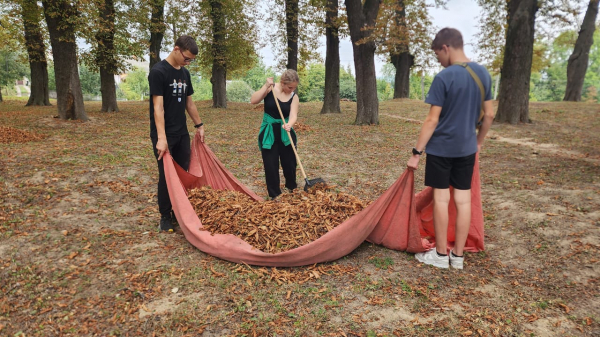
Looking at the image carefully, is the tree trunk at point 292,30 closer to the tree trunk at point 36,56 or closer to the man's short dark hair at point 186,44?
the tree trunk at point 36,56

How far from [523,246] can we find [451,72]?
201 cm

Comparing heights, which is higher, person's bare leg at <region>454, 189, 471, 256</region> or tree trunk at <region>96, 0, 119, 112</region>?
tree trunk at <region>96, 0, 119, 112</region>

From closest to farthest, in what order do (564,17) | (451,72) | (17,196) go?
(451,72) < (17,196) < (564,17)

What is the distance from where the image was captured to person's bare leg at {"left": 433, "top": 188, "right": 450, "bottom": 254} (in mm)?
2799

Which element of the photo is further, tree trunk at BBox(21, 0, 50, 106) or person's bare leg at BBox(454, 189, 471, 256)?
tree trunk at BBox(21, 0, 50, 106)

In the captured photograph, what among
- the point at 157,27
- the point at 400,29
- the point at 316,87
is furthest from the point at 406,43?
the point at 316,87

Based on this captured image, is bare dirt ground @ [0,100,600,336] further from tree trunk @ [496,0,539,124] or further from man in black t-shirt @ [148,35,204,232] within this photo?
tree trunk @ [496,0,539,124]

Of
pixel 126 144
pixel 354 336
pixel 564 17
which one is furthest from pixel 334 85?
pixel 354 336

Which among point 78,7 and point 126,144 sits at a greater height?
point 78,7

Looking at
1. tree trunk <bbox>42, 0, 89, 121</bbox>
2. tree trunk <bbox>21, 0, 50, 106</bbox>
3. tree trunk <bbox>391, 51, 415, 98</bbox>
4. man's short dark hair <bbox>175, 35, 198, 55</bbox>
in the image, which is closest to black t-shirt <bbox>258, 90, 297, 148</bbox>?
man's short dark hair <bbox>175, 35, 198, 55</bbox>

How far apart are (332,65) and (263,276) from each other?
41.6ft

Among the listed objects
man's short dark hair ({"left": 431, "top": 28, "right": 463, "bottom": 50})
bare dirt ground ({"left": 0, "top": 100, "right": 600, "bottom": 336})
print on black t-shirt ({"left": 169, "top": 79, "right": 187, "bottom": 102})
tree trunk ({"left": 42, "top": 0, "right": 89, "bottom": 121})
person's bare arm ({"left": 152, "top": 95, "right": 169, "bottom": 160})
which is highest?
tree trunk ({"left": 42, "top": 0, "right": 89, "bottom": 121})

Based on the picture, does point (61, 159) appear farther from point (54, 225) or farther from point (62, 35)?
point (62, 35)

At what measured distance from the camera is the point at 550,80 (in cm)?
A: 5109
